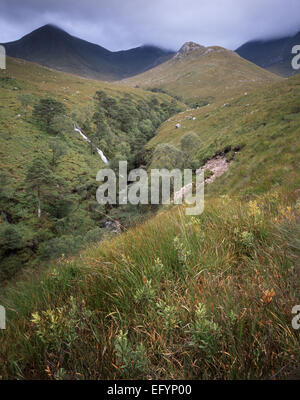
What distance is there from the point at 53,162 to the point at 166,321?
63.9 meters

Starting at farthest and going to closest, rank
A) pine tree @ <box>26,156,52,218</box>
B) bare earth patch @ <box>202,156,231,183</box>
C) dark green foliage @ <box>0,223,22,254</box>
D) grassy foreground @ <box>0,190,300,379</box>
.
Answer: pine tree @ <box>26,156,52,218</box>, dark green foliage @ <box>0,223,22,254</box>, bare earth patch @ <box>202,156,231,183</box>, grassy foreground @ <box>0,190,300,379</box>

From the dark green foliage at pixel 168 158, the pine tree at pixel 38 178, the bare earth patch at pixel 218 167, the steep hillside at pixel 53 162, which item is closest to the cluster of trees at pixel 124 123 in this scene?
the steep hillside at pixel 53 162

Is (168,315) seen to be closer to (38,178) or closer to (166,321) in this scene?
(166,321)

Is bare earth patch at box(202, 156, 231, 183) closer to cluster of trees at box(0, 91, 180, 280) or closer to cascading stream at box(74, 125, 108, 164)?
cluster of trees at box(0, 91, 180, 280)

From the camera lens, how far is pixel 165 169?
113ft

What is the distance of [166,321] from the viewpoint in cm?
133

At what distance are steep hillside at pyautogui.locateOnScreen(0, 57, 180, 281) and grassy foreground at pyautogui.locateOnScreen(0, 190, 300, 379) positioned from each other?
7.41 feet

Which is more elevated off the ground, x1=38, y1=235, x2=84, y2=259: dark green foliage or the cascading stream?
the cascading stream

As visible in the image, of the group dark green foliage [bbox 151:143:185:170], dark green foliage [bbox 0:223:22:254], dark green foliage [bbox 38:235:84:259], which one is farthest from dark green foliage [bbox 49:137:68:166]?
dark green foliage [bbox 151:143:185:170]

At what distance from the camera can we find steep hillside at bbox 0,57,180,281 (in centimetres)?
3162

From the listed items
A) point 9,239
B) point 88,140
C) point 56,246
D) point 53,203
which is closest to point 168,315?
point 56,246

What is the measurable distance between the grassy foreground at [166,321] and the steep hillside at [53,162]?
2.26 metres

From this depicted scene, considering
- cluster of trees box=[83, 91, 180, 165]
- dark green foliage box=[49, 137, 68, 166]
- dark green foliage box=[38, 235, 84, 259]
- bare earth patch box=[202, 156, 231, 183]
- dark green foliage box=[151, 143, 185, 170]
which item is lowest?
dark green foliage box=[38, 235, 84, 259]

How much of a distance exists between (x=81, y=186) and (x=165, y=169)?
77.5 feet
